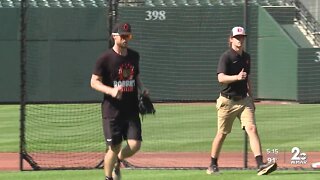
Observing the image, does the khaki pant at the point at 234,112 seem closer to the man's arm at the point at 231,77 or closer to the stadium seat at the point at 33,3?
the man's arm at the point at 231,77

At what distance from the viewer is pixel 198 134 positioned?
20.3 m

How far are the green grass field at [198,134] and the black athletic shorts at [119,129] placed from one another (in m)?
2.05

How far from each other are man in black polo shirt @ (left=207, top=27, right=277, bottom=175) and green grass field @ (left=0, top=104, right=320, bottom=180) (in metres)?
0.46

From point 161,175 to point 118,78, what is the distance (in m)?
2.78

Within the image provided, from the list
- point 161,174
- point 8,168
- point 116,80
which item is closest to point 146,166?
point 161,174

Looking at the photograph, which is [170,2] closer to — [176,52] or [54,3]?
[176,52]

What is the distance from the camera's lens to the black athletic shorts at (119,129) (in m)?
9.64

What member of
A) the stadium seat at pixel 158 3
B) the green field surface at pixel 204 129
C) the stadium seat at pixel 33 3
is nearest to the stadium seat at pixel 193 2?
the stadium seat at pixel 158 3

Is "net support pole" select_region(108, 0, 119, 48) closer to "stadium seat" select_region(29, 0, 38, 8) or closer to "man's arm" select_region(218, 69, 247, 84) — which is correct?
"man's arm" select_region(218, 69, 247, 84)

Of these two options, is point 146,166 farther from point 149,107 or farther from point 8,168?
point 149,107

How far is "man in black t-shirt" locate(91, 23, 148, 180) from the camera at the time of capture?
9625 mm

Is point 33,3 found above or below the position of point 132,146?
above

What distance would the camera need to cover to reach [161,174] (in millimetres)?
12109

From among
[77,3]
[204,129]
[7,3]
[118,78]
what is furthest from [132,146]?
[7,3]
